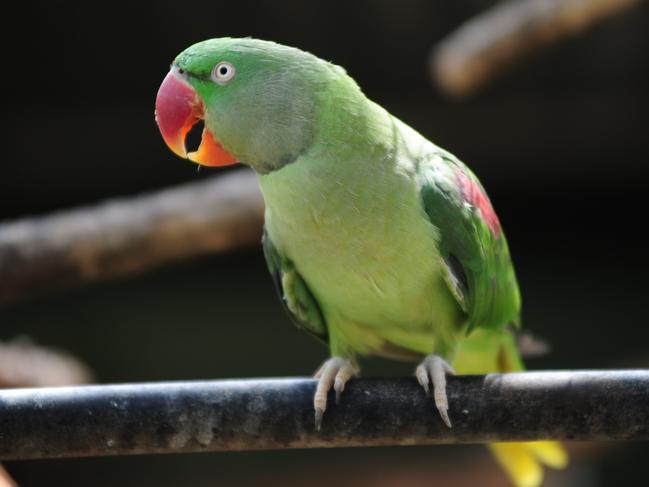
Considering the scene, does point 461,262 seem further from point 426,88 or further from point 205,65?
point 426,88

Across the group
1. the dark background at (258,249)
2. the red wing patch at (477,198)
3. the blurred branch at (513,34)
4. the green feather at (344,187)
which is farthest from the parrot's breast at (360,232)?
the dark background at (258,249)

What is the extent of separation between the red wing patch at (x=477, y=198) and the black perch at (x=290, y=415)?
1.53 ft

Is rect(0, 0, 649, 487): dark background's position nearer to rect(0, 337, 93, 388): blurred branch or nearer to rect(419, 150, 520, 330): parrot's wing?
rect(0, 337, 93, 388): blurred branch

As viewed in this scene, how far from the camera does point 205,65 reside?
5.39 feet

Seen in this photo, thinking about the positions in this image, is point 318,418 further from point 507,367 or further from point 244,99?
point 507,367

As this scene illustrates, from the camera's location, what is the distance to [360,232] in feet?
5.55

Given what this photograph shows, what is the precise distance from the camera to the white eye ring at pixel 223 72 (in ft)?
5.43

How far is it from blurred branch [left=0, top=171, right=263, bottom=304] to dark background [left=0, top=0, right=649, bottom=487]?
970 mm

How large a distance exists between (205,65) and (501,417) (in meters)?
0.94

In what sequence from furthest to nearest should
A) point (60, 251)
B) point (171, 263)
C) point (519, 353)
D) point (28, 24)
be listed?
point (28, 24)
point (171, 263)
point (60, 251)
point (519, 353)

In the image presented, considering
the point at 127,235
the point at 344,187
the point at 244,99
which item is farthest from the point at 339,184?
the point at 127,235

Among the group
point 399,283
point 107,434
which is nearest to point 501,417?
point 399,283

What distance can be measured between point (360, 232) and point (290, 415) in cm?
43

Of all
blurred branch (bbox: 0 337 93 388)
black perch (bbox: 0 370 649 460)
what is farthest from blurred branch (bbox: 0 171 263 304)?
black perch (bbox: 0 370 649 460)
